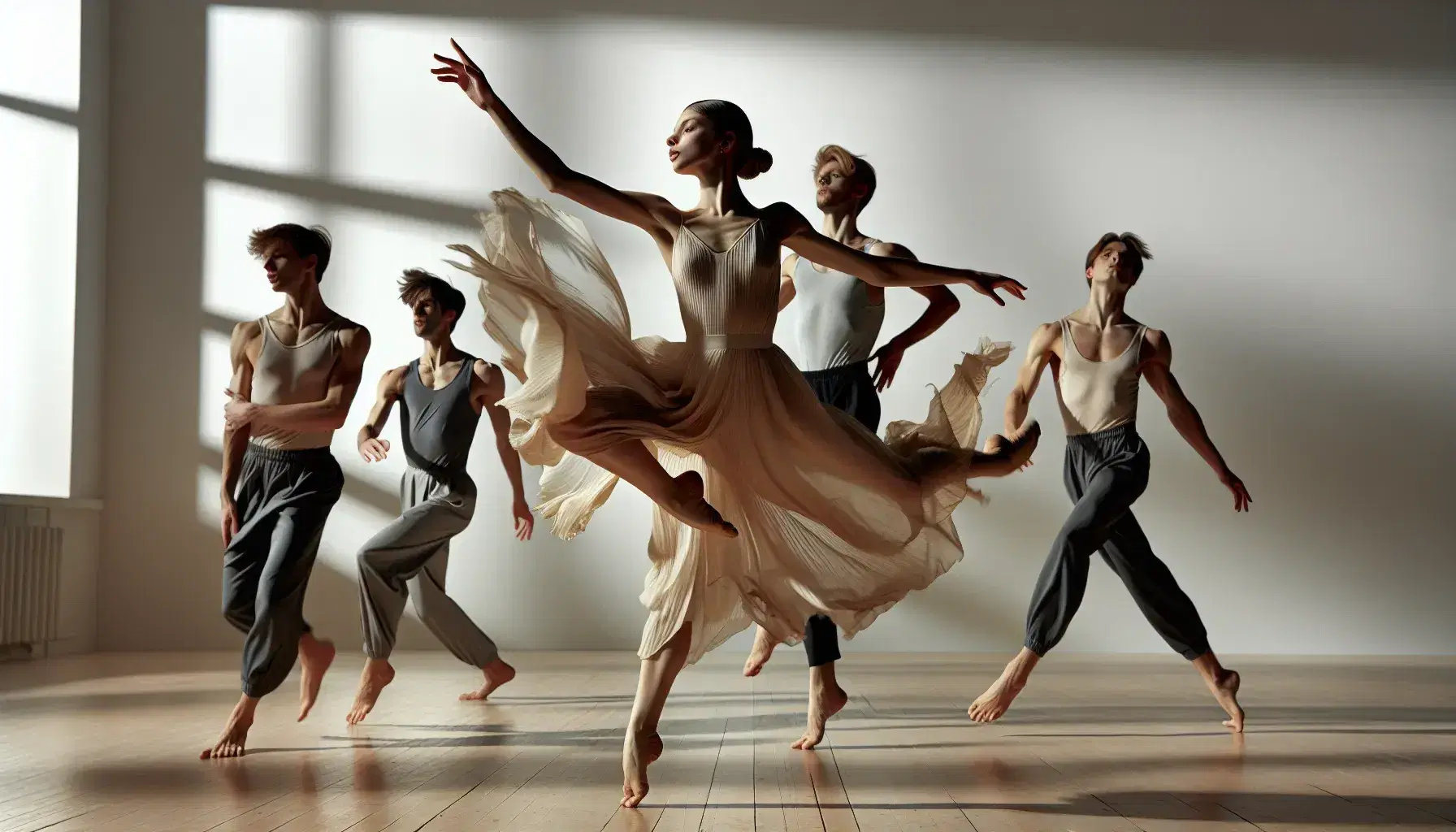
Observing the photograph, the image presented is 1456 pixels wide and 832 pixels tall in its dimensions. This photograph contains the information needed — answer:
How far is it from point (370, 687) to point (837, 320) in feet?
6.63

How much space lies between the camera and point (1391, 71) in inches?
316

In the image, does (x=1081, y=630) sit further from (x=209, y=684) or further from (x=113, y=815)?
(x=113, y=815)

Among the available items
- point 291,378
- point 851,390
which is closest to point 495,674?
point 291,378

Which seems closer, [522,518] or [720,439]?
[720,439]

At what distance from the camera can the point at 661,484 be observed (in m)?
2.63

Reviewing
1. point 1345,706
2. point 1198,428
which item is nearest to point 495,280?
point 1198,428

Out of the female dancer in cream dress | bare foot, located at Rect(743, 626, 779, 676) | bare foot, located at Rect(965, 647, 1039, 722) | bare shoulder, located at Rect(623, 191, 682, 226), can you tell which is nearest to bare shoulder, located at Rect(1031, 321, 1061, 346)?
bare foot, located at Rect(965, 647, 1039, 722)

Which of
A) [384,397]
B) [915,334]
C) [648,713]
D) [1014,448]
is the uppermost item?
[915,334]

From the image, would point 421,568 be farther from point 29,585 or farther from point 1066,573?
point 29,585

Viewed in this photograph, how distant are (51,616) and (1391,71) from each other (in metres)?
8.70

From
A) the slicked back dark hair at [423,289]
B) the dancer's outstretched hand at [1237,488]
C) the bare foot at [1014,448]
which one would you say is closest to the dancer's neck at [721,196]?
the bare foot at [1014,448]

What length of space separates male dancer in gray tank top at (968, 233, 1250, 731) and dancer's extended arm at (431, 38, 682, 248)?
1.67 metres

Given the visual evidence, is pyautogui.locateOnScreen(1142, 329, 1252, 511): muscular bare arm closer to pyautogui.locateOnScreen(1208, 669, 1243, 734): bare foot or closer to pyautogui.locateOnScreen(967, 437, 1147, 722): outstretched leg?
pyautogui.locateOnScreen(967, 437, 1147, 722): outstretched leg

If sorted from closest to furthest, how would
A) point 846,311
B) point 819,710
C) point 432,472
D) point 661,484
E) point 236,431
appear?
point 661,484
point 819,710
point 236,431
point 846,311
point 432,472
